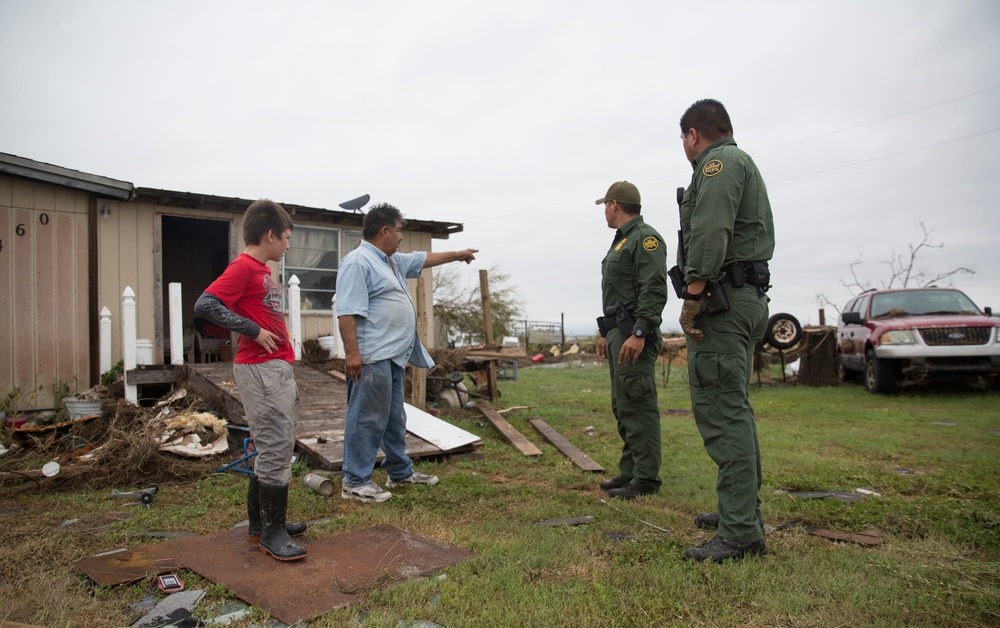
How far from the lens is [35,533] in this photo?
10.4ft

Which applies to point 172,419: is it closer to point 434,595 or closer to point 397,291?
point 397,291

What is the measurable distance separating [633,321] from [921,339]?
8087 mm

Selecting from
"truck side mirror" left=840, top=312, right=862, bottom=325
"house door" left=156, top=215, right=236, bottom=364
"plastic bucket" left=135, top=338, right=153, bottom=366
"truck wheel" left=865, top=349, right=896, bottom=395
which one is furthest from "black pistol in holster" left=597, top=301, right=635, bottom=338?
"house door" left=156, top=215, right=236, bottom=364

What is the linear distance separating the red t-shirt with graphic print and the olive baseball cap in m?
2.33

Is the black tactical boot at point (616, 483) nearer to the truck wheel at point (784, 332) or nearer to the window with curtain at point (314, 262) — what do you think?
the window with curtain at point (314, 262)

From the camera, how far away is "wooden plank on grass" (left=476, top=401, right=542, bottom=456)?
5609 millimetres

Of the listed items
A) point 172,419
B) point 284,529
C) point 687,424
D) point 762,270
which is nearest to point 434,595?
point 284,529

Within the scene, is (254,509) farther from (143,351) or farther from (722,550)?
(143,351)

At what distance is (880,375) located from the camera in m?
10.1

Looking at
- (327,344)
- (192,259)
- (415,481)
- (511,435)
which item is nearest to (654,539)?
(415,481)

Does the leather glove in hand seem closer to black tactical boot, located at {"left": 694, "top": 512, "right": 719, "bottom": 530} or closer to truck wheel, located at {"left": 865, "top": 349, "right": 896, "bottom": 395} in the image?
black tactical boot, located at {"left": 694, "top": 512, "right": 719, "bottom": 530}

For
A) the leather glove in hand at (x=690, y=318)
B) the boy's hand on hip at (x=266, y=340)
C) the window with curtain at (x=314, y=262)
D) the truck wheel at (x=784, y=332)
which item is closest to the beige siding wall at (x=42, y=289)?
the window with curtain at (x=314, y=262)

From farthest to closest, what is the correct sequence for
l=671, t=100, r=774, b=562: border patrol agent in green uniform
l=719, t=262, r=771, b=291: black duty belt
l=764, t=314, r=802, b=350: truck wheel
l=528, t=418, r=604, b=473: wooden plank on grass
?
l=764, t=314, r=802, b=350: truck wheel
l=528, t=418, r=604, b=473: wooden plank on grass
l=719, t=262, r=771, b=291: black duty belt
l=671, t=100, r=774, b=562: border patrol agent in green uniform

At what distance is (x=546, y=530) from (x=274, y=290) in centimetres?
185
